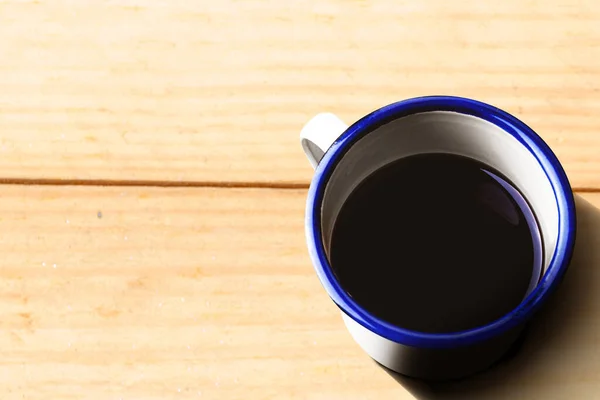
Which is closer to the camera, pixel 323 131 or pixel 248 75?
pixel 323 131

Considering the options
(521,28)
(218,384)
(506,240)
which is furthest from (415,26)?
(218,384)

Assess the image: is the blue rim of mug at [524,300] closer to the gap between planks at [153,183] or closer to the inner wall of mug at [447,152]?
the inner wall of mug at [447,152]

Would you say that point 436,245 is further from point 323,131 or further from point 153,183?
point 153,183

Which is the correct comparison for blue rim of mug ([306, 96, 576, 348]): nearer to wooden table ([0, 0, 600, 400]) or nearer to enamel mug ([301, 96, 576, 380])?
enamel mug ([301, 96, 576, 380])

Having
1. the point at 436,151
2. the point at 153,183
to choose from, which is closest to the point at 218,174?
the point at 153,183

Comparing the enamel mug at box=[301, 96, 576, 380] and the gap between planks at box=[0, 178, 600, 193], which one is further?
the gap between planks at box=[0, 178, 600, 193]

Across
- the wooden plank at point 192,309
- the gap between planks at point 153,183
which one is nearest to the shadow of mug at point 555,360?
the wooden plank at point 192,309

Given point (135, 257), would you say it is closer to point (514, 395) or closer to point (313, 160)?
point (313, 160)

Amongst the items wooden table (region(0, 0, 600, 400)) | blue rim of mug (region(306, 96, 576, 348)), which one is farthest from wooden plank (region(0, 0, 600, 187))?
blue rim of mug (region(306, 96, 576, 348))
